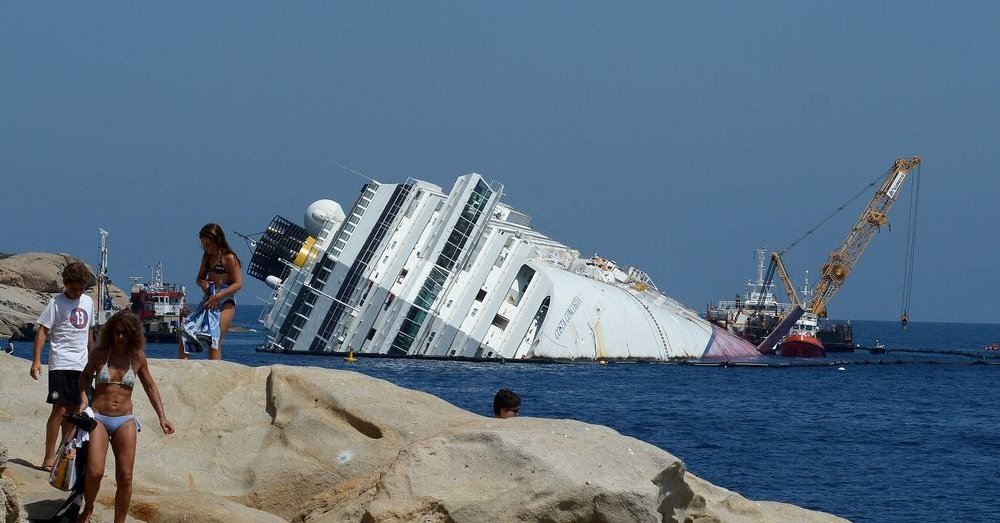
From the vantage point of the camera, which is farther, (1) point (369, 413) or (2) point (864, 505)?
(2) point (864, 505)

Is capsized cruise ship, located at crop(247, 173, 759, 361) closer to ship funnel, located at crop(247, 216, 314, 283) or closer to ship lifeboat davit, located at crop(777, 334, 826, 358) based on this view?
ship funnel, located at crop(247, 216, 314, 283)

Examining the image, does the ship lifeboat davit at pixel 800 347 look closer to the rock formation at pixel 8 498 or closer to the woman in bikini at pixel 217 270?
the woman in bikini at pixel 217 270

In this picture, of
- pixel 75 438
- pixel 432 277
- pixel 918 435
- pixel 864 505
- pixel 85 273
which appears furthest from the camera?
pixel 432 277

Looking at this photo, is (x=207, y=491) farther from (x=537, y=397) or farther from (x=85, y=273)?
(x=537, y=397)

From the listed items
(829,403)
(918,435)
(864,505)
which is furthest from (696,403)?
(864,505)

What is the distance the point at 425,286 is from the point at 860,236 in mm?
Answer: 51634

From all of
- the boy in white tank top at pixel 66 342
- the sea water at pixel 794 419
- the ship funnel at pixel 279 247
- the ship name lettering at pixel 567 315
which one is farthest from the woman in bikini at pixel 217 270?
the ship funnel at pixel 279 247

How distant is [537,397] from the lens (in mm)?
45156

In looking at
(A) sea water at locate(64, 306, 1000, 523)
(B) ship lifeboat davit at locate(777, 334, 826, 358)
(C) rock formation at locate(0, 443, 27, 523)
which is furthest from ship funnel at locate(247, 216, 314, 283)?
(C) rock formation at locate(0, 443, 27, 523)

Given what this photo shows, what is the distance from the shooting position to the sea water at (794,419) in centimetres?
2803

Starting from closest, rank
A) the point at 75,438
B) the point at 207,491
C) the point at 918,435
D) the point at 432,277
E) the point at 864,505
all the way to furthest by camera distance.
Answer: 1. the point at 75,438
2. the point at 207,491
3. the point at 864,505
4. the point at 918,435
5. the point at 432,277

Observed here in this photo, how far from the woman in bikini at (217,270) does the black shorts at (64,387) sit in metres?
2.18

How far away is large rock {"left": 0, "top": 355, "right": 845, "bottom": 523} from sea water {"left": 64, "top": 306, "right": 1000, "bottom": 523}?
46.6 feet

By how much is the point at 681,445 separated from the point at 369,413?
23264mm
